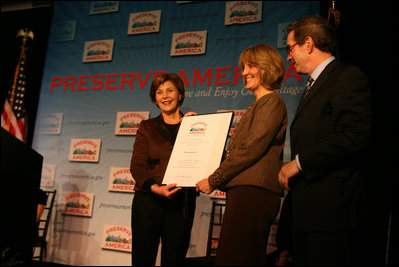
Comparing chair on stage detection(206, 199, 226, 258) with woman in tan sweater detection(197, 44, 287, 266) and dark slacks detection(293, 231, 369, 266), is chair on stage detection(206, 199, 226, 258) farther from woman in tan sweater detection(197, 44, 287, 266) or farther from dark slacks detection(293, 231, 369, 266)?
dark slacks detection(293, 231, 369, 266)

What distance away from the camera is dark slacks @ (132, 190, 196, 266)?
2.46 metres

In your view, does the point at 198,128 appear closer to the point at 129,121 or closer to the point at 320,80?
the point at 320,80

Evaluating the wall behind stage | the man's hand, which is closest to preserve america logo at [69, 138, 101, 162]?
the wall behind stage

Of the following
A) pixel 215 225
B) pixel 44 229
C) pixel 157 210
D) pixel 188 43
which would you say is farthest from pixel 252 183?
pixel 44 229

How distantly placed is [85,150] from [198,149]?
8.77 feet

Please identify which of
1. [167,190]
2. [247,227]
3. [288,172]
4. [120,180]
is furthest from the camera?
[120,180]

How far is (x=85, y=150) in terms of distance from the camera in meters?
4.68

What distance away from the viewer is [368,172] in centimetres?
158

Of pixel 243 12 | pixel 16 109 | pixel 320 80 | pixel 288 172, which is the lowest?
pixel 288 172

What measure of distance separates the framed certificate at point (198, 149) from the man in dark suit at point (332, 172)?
645mm

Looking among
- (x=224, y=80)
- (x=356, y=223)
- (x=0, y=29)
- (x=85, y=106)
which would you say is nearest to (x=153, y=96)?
(x=224, y=80)

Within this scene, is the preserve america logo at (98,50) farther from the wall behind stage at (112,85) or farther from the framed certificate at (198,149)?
the framed certificate at (198,149)

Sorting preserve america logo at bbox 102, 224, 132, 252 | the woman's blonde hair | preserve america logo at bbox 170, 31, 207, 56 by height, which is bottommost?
preserve america logo at bbox 102, 224, 132, 252

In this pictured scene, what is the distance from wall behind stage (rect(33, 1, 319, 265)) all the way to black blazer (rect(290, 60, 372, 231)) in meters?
2.09
